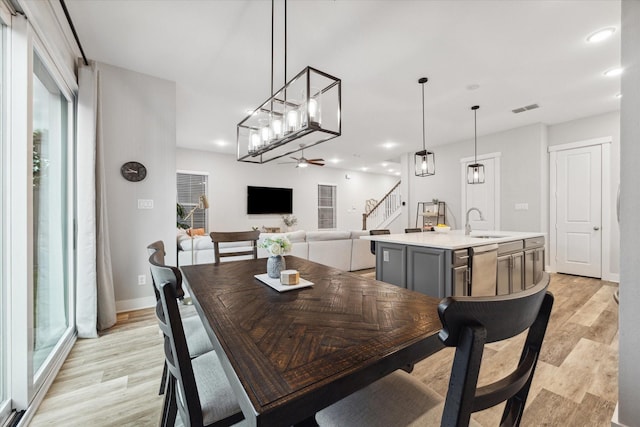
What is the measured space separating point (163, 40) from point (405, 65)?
251 centimetres

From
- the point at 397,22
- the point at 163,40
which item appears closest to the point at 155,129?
the point at 163,40

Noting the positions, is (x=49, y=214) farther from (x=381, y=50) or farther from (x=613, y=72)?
(x=613, y=72)

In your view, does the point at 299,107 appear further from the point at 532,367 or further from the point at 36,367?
the point at 36,367

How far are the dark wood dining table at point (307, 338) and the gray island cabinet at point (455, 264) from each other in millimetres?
1402

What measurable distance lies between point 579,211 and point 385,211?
4809mm

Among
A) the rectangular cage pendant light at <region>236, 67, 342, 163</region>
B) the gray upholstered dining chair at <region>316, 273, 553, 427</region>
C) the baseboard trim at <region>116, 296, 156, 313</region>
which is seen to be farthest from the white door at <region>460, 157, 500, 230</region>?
the baseboard trim at <region>116, 296, 156, 313</region>

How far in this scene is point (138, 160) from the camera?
3.17 meters

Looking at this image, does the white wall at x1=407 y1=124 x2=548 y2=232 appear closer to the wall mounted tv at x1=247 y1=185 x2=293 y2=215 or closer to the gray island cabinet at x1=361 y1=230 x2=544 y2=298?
the gray island cabinet at x1=361 y1=230 x2=544 y2=298

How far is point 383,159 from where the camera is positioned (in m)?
8.23

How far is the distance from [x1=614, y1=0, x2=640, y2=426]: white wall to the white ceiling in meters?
1.18

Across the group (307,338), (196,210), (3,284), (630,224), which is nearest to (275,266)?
(307,338)

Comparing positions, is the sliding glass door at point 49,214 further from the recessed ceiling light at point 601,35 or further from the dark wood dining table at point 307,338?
the recessed ceiling light at point 601,35

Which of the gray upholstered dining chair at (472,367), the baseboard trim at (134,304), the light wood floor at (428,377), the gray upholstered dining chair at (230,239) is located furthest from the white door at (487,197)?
the baseboard trim at (134,304)

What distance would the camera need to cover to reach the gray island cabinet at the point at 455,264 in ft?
8.71
